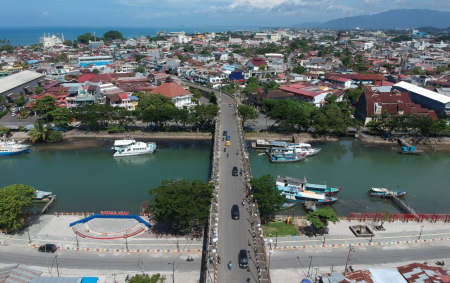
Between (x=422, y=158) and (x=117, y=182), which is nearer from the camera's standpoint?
(x=117, y=182)

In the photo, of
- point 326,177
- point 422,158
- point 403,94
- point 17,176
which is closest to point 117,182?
point 17,176

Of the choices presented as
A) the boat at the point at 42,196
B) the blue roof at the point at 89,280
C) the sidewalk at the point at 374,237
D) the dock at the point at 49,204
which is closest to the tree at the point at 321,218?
the sidewalk at the point at 374,237

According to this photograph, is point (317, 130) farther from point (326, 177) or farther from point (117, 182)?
point (117, 182)

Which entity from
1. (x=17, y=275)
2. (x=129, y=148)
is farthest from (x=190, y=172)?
(x=17, y=275)

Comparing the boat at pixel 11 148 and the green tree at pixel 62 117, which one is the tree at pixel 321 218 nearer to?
the boat at pixel 11 148

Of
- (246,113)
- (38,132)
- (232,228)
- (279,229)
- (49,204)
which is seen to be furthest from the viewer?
(246,113)

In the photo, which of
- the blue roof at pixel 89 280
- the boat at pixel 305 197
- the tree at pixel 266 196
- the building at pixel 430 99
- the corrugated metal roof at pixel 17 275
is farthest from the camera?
the building at pixel 430 99

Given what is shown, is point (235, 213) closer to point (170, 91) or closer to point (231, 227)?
point (231, 227)
